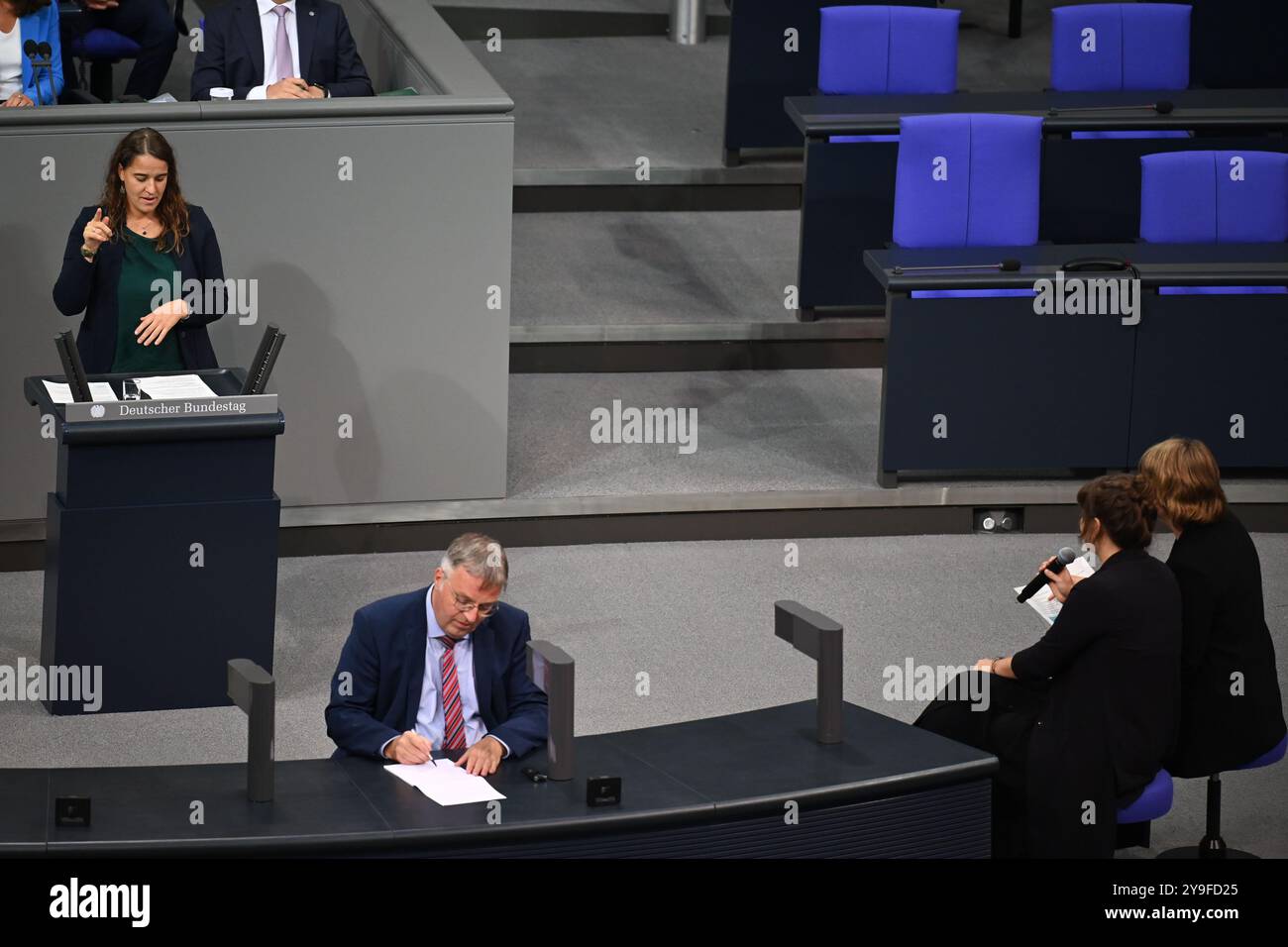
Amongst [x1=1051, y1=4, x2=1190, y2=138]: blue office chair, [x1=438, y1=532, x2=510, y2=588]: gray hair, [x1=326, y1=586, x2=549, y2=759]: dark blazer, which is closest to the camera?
[x1=438, y1=532, x2=510, y2=588]: gray hair

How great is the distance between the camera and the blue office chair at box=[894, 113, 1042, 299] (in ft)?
24.9

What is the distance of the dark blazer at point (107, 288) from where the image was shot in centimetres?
592

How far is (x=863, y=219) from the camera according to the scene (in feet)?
27.1

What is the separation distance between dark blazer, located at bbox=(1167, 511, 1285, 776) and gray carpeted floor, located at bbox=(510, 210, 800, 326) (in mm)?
3694

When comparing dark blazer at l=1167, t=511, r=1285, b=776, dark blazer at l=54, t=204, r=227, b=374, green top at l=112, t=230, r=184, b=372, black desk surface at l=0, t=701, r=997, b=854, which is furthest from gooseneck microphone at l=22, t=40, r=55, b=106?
dark blazer at l=1167, t=511, r=1285, b=776

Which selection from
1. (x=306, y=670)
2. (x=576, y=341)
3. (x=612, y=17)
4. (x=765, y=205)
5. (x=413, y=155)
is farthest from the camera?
(x=612, y=17)

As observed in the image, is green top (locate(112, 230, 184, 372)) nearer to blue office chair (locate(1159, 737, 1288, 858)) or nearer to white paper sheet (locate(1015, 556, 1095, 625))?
white paper sheet (locate(1015, 556, 1095, 625))

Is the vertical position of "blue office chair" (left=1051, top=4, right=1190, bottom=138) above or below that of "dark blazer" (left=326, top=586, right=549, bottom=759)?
above

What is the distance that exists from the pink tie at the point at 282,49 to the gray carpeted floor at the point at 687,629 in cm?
176

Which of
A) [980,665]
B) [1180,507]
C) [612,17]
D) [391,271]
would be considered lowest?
[980,665]

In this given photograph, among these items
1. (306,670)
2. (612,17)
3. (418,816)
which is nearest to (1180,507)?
(418,816)

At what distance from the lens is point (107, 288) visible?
236 inches

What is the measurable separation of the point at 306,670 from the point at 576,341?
2391mm
